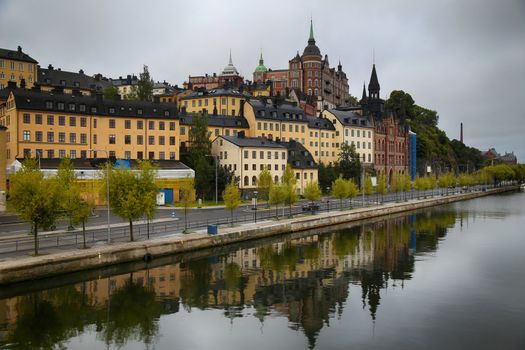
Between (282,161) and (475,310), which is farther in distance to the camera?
(282,161)

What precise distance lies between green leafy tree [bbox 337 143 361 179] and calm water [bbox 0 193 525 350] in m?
55.9

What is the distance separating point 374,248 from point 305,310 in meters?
22.6

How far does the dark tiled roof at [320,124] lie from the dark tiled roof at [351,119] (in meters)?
2.62

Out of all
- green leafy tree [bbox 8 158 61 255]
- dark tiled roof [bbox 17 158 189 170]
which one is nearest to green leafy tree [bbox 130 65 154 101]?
dark tiled roof [bbox 17 158 189 170]

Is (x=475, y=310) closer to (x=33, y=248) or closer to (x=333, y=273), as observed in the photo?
(x=333, y=273)

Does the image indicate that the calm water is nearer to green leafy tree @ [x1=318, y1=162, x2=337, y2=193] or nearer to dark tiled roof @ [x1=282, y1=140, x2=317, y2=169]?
dark tiled roof @ [x1=282, y1=140, x2=317, y2=169]

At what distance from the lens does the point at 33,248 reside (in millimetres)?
38438

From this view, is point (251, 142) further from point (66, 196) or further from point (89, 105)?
point (66, 196)

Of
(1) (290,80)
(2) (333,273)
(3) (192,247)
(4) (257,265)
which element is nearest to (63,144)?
(3) (192,247)

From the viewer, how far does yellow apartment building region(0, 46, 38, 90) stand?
373ft

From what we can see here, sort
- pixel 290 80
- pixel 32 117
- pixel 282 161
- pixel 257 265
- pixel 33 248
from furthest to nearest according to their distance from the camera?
pixel 290 80 < pixel 282 161 < pixel 32 117 < pixel 257 265 < pixel 33 248

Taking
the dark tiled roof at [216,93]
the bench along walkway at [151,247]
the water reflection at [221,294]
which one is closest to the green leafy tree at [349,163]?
the dark tiled roof at [216,93]

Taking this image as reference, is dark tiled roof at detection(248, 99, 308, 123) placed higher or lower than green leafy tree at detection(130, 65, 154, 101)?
lower

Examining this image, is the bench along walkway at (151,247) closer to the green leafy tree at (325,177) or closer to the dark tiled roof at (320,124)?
the green leafy tree at (325,177)
